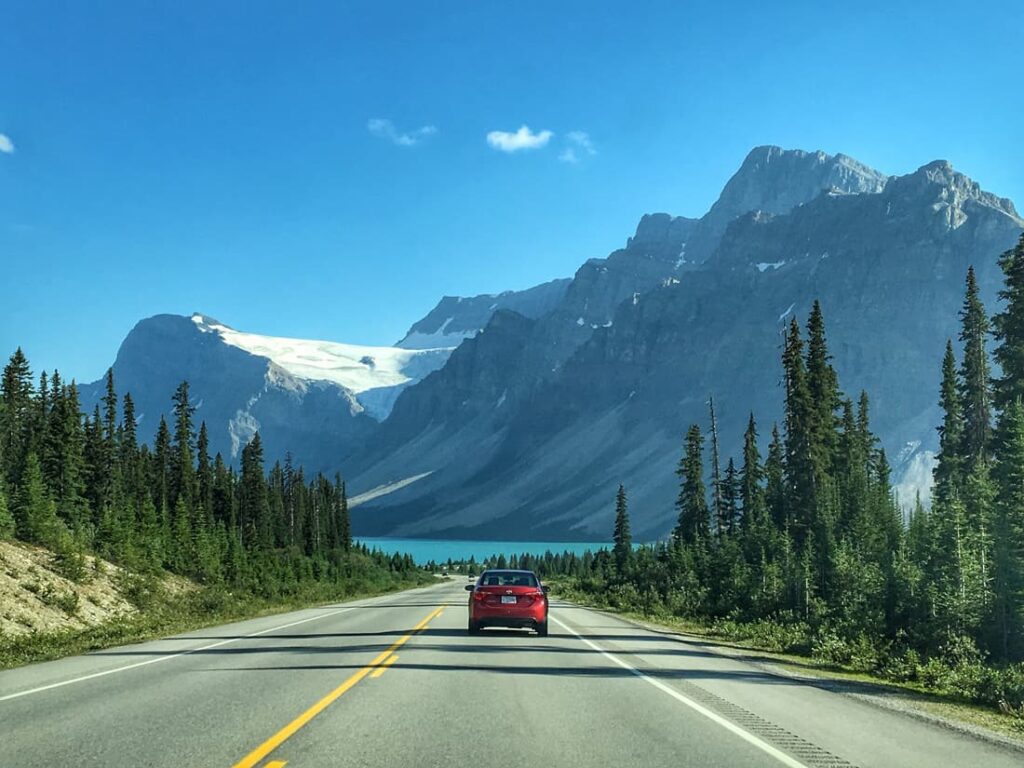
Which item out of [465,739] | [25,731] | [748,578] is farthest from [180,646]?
[748,578]

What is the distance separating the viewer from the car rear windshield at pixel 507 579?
2517 cm

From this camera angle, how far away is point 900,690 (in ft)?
54.7

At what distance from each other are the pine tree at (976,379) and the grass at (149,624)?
43710 mm

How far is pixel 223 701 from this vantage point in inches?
482

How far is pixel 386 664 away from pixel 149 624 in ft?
52.1

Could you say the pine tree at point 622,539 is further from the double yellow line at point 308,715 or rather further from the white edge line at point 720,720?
the white edge line at point 720,720

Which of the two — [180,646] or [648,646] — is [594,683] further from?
[180,646]

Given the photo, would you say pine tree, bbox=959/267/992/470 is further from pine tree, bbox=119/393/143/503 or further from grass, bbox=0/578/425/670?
pine tree, bbox=119/393/143/503

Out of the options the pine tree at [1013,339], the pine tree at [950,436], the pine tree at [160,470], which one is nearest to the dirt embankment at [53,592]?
the pine tree at [1013,339]

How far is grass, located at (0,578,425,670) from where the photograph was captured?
64.7ft

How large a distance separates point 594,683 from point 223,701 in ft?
19.1

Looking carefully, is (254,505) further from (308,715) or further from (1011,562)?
(308,715)

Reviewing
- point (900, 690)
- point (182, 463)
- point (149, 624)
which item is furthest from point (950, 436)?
point (182, 463)

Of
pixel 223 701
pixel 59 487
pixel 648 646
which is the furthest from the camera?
pixel 59 487
